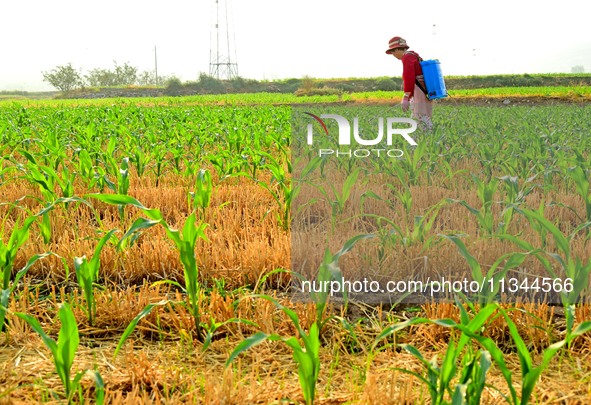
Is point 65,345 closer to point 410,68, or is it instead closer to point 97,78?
point 410,68

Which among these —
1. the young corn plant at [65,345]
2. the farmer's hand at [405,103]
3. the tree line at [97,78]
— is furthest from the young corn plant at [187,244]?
the tree line at [97,78]

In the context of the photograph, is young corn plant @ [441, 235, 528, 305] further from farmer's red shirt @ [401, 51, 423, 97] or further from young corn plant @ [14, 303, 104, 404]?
farmer's red shirt @ [401, 51, 423, 97]

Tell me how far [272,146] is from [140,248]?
17.6ft

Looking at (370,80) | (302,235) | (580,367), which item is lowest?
(580,367)

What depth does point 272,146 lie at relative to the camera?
8602 millimetres

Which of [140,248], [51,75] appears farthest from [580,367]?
[51,75]

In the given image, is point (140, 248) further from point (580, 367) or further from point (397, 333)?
point (580, 367)

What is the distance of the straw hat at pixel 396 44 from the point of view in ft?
22.3

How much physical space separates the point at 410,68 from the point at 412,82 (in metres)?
0.17

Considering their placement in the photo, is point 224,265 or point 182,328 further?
point 224,265

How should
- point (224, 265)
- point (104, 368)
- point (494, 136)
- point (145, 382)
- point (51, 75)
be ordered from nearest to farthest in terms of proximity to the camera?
point (145, 382) → point (104, 368) → point (224, 265) → point (494, 136) → point (51, 75)

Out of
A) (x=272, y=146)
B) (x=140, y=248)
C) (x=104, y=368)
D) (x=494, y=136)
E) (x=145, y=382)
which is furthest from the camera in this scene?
(x=272, y=146)

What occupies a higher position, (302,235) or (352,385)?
(302,235)

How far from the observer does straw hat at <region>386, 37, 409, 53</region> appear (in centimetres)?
680
